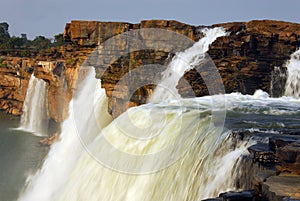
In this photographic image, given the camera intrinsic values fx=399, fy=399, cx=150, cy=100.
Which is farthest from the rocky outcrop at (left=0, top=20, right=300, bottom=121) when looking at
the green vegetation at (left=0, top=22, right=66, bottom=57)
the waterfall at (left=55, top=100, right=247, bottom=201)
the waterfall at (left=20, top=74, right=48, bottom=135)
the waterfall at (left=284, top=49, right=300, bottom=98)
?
the green vegetation at (left=0, top=22, right=66, bottom=57)

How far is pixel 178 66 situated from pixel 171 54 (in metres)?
0.64

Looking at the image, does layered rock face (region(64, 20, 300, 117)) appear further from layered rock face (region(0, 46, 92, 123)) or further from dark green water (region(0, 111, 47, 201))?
dark green water (region(0, 111, 47, 201))

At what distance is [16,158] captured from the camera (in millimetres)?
19953

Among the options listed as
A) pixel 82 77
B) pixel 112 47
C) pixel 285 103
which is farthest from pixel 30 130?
pixel 285 103

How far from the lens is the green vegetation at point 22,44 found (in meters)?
41.4

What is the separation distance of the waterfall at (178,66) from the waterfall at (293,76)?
2.98m

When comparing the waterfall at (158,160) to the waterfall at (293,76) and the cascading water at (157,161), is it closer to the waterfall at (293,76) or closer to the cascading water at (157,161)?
the cascading water at (157,161)

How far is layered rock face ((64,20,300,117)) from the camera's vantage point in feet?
50.5

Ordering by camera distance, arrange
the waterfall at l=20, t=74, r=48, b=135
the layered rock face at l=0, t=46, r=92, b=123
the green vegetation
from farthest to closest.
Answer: the green vegetation < the waterfall at l=20, t=74, r=48, b=135 < the layered rock face at l=0, t=46, r=92, b=123

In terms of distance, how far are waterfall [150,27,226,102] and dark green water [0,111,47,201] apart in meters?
6.43

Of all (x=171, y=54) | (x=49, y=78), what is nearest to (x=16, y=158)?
(x=49, y=78)

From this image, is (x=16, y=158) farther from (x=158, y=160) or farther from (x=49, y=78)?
(x=158, y=160)

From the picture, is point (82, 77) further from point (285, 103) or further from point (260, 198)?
point (260, 198)

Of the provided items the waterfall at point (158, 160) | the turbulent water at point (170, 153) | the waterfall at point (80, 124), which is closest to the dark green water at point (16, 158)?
the waterfall at point (80, 124)
